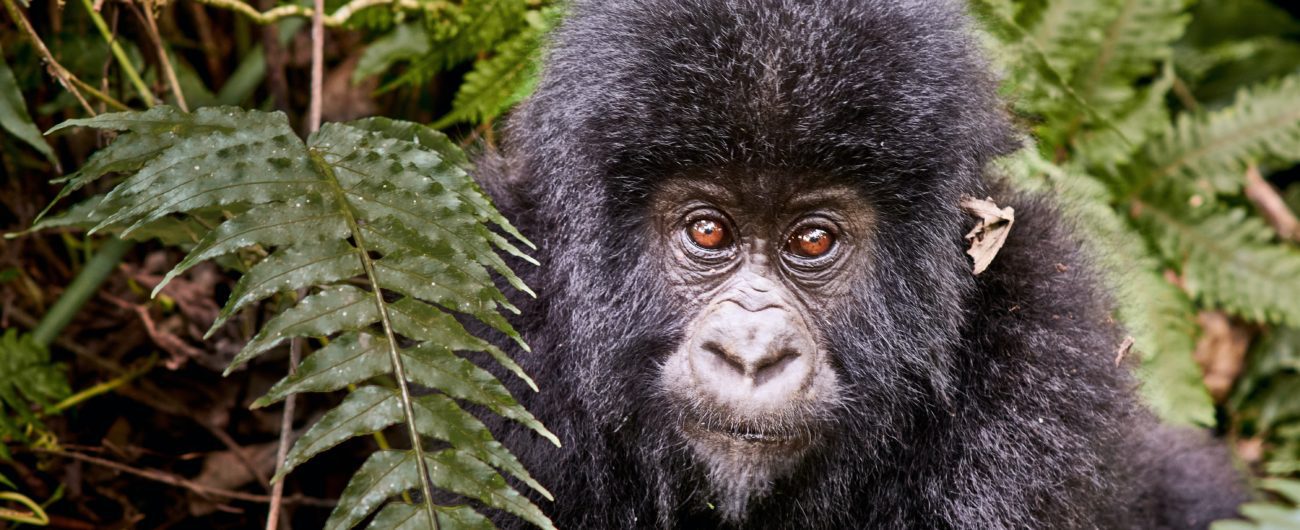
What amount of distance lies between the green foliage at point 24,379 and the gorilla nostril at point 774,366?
2669 mm

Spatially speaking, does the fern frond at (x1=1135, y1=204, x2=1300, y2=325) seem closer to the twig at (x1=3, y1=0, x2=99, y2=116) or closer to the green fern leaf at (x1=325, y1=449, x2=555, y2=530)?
the green fern leaf at (x1=325, y1=449, x2=555, y2=530)

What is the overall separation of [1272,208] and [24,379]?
6125 millimetres

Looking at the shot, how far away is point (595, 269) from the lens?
3.44m

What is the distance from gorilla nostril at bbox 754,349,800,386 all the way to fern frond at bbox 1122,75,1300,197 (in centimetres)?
322

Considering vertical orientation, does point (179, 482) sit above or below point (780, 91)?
below

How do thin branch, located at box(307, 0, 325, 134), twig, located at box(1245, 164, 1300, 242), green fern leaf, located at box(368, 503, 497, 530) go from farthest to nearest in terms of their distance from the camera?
twig, located at box(1245, 164, 1300, 242) < thin branch, located at box(307, 0, 325, 134) < green fern leaf, located at box(368, 503, 497, 530)

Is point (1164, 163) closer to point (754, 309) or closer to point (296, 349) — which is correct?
point (754, 309)

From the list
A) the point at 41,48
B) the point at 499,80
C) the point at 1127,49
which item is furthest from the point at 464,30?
the point at 1127,49

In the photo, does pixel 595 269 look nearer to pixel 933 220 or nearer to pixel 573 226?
pixel 573 226

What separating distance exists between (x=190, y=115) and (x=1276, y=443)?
559 cm

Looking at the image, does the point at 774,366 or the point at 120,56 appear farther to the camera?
the point at 120,56

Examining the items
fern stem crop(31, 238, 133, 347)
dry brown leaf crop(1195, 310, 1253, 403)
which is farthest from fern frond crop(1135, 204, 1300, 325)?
fern stem crop(31, 238, 133, 347)

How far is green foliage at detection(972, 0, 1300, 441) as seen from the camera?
5.02 metres

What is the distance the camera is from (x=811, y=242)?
131 inches
